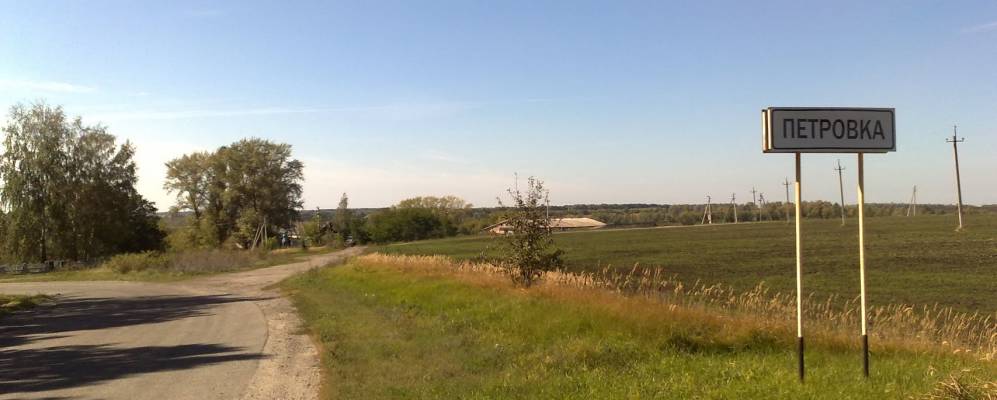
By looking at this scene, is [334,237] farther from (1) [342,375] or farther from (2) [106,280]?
(1) [342,375]

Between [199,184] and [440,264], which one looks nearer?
[440,264]

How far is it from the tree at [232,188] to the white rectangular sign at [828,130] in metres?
75.1

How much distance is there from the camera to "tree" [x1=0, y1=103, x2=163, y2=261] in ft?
172

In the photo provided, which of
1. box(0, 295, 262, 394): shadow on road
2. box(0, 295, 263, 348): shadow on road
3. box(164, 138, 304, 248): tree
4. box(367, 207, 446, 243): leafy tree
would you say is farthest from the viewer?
box(367, 207, 446, 243): leafy tree

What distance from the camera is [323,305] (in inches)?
779

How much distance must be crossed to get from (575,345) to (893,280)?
915 inches

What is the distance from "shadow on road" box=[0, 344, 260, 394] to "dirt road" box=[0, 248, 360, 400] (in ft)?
0.05

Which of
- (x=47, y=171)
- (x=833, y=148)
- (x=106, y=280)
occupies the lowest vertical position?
(x=106, y=280)

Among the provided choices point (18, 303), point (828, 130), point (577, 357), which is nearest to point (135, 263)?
point (18, 303)

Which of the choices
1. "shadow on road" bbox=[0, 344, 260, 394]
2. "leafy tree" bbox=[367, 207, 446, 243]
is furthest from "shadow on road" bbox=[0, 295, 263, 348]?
"leafy tree" bbox=[367, 207, 446, 243]

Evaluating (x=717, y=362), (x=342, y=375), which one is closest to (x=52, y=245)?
(x=342, y=375)

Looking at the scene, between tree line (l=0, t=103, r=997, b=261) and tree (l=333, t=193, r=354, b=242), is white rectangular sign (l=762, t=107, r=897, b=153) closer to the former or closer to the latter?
tree line (l=0, t=103, r=997, b=261)

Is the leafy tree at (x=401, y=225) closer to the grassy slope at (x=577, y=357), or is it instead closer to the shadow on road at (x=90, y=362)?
the grassy slope at (x=577, y=357)

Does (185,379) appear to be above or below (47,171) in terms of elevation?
below
